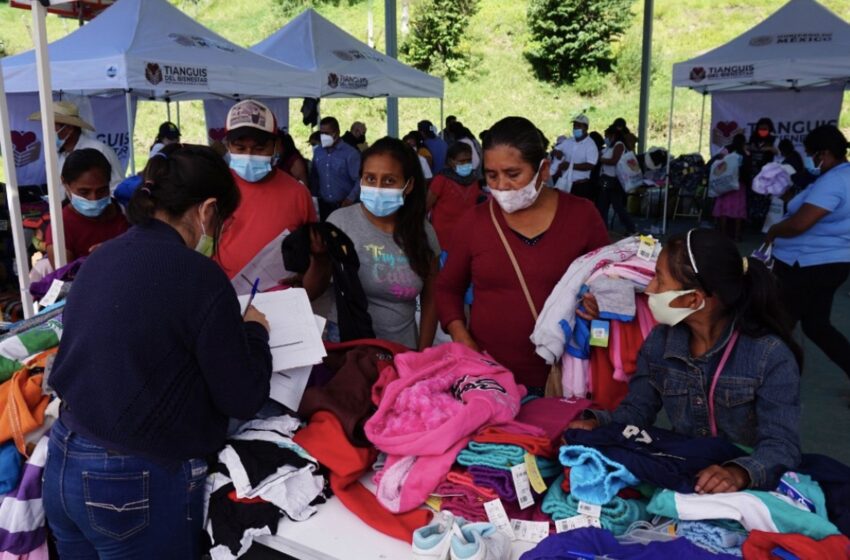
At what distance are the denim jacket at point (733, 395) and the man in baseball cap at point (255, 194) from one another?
1.59 m

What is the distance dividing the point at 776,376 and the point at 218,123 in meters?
11.1

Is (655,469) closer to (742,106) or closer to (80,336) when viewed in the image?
(80,336)

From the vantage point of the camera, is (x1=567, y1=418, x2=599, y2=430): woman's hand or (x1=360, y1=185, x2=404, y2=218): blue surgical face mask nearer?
(x1=567, y1=418, x2=599, y2=430): woman's hand

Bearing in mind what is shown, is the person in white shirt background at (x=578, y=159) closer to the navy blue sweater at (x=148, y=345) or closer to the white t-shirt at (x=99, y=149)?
the white t-shirt at (x=99, y=149)

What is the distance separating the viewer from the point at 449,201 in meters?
6.21

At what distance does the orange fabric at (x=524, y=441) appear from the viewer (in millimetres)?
1811

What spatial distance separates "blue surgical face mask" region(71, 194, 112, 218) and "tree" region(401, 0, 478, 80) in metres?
A: 24.2

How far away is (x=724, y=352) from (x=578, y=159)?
872 cm

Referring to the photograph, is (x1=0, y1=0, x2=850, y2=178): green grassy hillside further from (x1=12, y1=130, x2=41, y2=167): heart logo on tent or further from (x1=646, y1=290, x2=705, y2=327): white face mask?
(x1=646, y1=290, x2=705, y2=327): white face mask

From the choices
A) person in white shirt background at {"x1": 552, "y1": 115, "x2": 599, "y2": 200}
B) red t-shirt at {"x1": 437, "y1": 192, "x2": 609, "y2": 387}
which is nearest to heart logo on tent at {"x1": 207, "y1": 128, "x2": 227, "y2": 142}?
person in white shirt background at {"x1": 552, "y1": 115, "x2": 599, "y2": 200}

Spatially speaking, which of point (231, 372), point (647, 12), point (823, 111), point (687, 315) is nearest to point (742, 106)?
point (823, 111)

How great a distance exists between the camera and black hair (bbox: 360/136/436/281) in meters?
2.63

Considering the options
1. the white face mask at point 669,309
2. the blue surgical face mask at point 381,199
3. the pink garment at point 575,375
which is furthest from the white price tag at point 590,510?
the blue surgical face mask at point 381,199

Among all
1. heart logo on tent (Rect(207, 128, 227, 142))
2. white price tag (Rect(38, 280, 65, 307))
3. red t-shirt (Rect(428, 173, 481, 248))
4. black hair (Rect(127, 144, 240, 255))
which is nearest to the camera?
black hair (Rect(127, 144, 240, 255))
